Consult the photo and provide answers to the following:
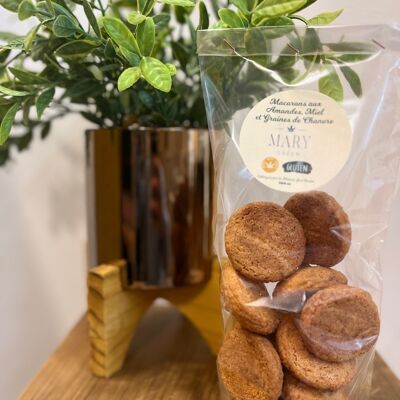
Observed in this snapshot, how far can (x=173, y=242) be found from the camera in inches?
23.6

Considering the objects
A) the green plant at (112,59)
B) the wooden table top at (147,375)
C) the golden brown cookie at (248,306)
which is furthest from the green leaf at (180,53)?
the wooden table top at (147,375)

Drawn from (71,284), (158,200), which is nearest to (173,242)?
(158,200)

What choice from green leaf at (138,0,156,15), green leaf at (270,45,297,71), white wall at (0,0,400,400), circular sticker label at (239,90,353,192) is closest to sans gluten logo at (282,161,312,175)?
circular sticker label at (239,90,353,192)

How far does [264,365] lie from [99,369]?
0.91 feet

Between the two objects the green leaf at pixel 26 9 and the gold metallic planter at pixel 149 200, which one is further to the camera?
the gold metallic planter at pixel 149 200

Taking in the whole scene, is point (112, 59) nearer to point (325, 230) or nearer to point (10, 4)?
point (10, 4)

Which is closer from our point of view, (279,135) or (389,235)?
(279,135)

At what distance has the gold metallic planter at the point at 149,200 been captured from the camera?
577mm

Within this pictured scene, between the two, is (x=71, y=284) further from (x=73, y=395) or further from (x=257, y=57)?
(x=257, y=57)

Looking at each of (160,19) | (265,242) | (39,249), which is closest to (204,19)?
(160,19)

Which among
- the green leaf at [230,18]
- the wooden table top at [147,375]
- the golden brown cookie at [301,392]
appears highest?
the green leaf at [230,18]

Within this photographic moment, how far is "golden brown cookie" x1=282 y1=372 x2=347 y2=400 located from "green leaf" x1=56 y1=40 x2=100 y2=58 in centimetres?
38

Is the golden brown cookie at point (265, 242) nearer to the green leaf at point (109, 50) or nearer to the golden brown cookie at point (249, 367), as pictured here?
the golden brown cookie at point (249, 367)

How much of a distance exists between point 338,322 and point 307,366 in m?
0.05
